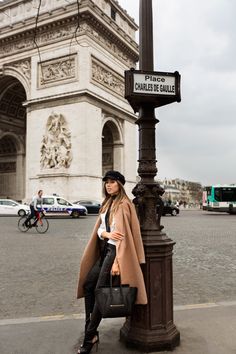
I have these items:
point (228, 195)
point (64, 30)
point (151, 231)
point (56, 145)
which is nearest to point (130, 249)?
point (151, 231)

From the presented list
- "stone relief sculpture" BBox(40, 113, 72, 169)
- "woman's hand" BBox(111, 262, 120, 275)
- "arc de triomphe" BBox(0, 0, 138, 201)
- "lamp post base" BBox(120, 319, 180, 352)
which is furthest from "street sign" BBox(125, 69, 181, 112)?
"stone relief sculpture" BBox(40, 113, 72, 169)

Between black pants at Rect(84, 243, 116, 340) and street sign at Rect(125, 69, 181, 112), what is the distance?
3.99ft

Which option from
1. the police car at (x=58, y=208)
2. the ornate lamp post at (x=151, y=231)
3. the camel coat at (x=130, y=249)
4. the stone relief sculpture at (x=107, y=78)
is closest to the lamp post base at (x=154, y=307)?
the ornate lamp post at (x=151, y=231)

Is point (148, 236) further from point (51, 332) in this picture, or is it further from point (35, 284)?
point (35, 284)

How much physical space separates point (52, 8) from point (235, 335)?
27.3 meters

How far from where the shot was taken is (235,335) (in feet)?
10.7

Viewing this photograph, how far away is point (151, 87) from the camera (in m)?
3.17

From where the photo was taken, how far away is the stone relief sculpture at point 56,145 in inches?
987

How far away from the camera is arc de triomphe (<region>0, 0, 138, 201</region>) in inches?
985

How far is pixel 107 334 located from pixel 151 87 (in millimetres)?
2149

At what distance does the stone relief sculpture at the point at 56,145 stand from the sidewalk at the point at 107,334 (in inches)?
845

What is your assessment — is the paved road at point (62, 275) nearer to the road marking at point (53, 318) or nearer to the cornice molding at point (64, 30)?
the road marking at point (53, 318)

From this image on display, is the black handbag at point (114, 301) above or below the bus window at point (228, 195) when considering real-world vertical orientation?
below

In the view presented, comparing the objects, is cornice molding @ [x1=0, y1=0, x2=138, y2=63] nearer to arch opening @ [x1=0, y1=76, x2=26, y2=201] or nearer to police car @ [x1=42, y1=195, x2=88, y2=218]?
arch opening @ [x1=0, y1=76, x2=26, y2=201]
